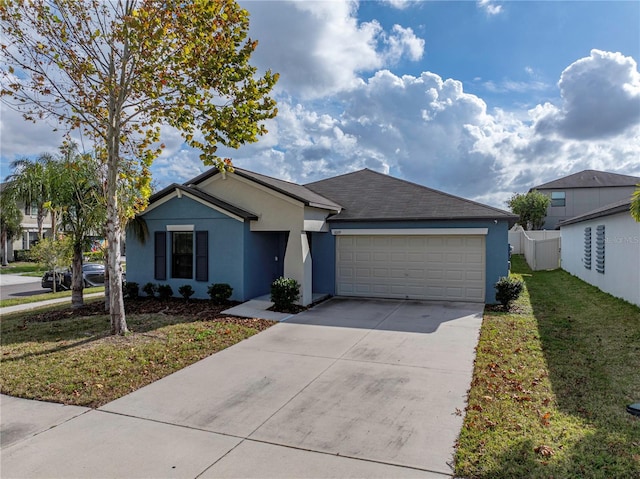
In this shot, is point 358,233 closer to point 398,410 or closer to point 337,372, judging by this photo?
point 337,372

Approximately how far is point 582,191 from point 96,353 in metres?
41.7

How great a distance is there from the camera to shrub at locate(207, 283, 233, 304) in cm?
1207

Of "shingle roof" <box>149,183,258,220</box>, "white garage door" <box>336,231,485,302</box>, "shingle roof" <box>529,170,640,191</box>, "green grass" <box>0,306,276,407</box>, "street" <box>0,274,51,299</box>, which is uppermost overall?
"shingle roof" <box>529,170,640,191</box>

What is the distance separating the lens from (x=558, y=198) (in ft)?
127

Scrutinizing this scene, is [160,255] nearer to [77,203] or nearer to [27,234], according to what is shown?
[77,203]

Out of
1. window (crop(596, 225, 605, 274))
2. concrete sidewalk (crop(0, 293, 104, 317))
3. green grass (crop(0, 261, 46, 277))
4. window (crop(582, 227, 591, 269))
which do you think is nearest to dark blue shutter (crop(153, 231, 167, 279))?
concrete sidewalk (crop(0, 293, 104, 317))

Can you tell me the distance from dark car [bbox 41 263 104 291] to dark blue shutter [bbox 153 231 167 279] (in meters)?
8.01

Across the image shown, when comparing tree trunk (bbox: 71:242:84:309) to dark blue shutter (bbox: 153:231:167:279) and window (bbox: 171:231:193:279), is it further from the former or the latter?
window (bbox: 171:231:193:279)

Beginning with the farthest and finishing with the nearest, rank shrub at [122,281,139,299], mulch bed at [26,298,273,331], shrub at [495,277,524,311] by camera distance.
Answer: shrub at [122,281,139,299]
shrub at [495,277,524,311]
mulch bed at [26,298,273,331]

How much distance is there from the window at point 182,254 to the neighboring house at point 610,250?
1243cm

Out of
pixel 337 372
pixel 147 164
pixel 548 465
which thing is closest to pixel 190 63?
pixel 147 164

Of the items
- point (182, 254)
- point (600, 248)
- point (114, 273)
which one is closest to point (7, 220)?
point (182, 254)

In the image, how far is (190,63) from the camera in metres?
8.16

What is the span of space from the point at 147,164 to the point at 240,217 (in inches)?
142
